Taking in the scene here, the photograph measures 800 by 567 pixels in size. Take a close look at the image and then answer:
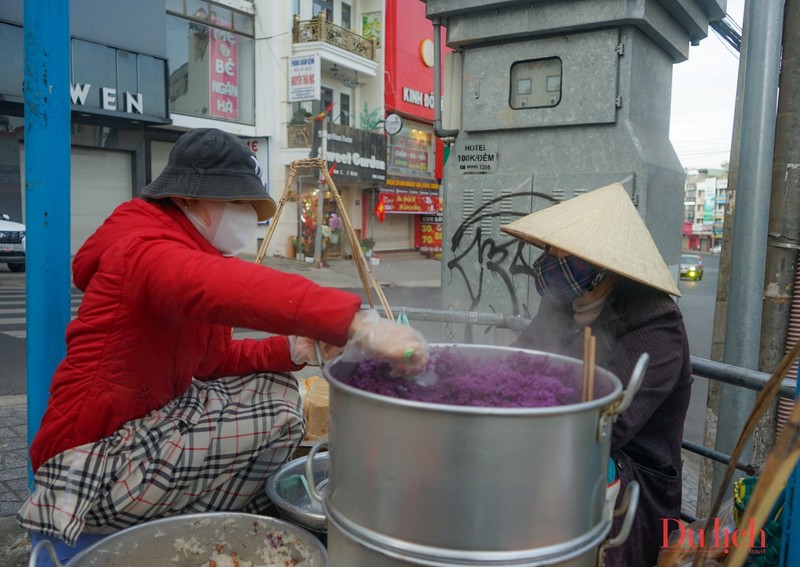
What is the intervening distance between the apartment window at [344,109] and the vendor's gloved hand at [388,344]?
22.6 metres

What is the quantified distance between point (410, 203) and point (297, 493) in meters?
23.5

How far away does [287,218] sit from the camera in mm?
21250

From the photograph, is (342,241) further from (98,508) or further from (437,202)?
(98,508)

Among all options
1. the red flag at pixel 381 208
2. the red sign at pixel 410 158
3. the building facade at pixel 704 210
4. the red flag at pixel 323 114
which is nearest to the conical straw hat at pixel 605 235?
the red flag at pixel 323 114

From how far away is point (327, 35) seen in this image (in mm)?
20594

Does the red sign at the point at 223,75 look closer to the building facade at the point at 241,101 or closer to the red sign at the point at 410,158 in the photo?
the building facade at the point at 241,101

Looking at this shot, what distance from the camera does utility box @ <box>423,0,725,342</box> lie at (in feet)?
13.1

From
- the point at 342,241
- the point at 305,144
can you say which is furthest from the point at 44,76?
the point at 342,241

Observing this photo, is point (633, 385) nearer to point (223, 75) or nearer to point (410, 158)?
point (223, 75)

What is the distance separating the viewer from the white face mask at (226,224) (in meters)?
2.08

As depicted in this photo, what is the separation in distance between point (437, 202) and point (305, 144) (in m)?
8.69

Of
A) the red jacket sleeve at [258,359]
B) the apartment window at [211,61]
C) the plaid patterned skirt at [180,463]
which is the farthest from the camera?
the apartment window at [211,61]

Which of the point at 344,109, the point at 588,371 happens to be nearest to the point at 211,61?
the point at 344,109

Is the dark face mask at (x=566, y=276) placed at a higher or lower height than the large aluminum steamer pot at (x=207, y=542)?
higher
